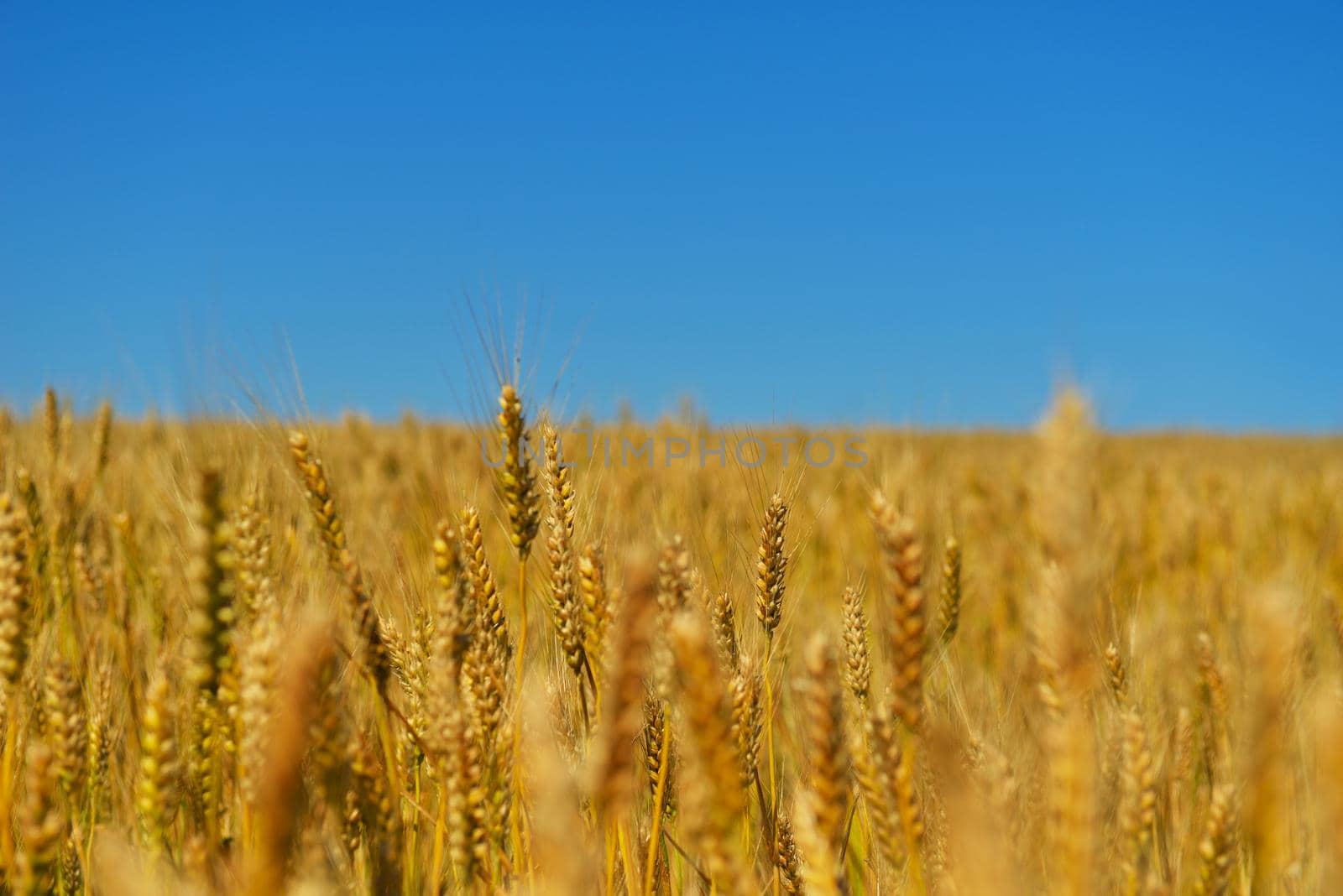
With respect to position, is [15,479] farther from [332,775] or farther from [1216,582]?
[1216,582]

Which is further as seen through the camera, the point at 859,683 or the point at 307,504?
the point at 859,683

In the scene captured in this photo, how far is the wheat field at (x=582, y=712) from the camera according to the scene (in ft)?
2.51

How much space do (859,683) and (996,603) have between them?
2886 millimetres

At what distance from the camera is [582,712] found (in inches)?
63.2

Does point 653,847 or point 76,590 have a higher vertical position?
point 76,590

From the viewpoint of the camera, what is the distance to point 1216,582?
4133 mm

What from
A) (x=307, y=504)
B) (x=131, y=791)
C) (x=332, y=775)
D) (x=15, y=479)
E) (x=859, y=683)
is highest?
(x=15, y=479)

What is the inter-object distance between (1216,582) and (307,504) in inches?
167

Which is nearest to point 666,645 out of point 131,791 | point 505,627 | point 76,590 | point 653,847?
point 653,847

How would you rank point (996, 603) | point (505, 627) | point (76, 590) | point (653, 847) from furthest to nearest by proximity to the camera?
point (996, 603) < point (76, 590) < point (505, 627) < point (653, 847)

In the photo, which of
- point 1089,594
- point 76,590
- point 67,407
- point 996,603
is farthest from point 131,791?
point 996,603

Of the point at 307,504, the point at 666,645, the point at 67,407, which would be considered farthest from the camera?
the point at 67,407

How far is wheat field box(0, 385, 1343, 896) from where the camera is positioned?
2.51ft

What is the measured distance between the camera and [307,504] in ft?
4.41
